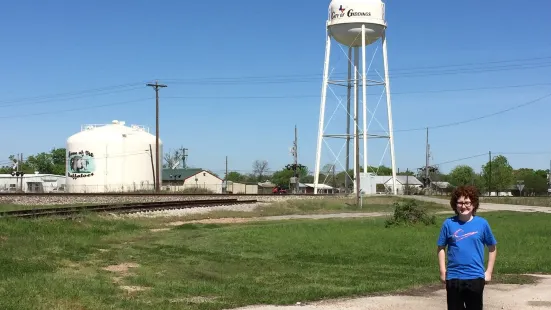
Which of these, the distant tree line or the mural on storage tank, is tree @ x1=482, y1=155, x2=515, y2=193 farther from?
the mural on storage tank

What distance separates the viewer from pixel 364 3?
201ft

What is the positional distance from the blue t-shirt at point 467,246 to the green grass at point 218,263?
4.40m

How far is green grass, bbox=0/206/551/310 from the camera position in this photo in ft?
35.0

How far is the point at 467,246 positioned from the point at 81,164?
7534 centimetres

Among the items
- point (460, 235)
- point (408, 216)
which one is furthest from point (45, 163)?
point (460, 235)

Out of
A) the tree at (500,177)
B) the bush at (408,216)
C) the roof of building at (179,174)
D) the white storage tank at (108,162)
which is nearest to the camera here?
the bush at (408,216)

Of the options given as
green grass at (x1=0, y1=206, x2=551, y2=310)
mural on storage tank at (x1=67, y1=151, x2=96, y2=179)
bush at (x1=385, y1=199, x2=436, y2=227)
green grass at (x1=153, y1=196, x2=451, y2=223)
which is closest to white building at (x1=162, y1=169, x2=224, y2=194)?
mural on storage tank at (x1=67, y1=151, x2=96, y2=179)

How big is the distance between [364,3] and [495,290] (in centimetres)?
5297

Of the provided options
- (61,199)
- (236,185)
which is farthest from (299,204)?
(236,185)

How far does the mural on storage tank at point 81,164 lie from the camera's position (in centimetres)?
7694

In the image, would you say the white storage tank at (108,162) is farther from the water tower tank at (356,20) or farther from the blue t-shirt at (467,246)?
the blue t-shirt at (467,246)

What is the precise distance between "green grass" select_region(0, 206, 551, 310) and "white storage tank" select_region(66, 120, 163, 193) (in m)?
51.1

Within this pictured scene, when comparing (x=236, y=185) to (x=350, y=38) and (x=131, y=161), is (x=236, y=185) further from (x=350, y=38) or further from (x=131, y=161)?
(x=350, y=38)

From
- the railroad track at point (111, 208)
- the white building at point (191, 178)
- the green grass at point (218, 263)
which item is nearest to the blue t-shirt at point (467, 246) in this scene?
the green grass at point (218, 263)
